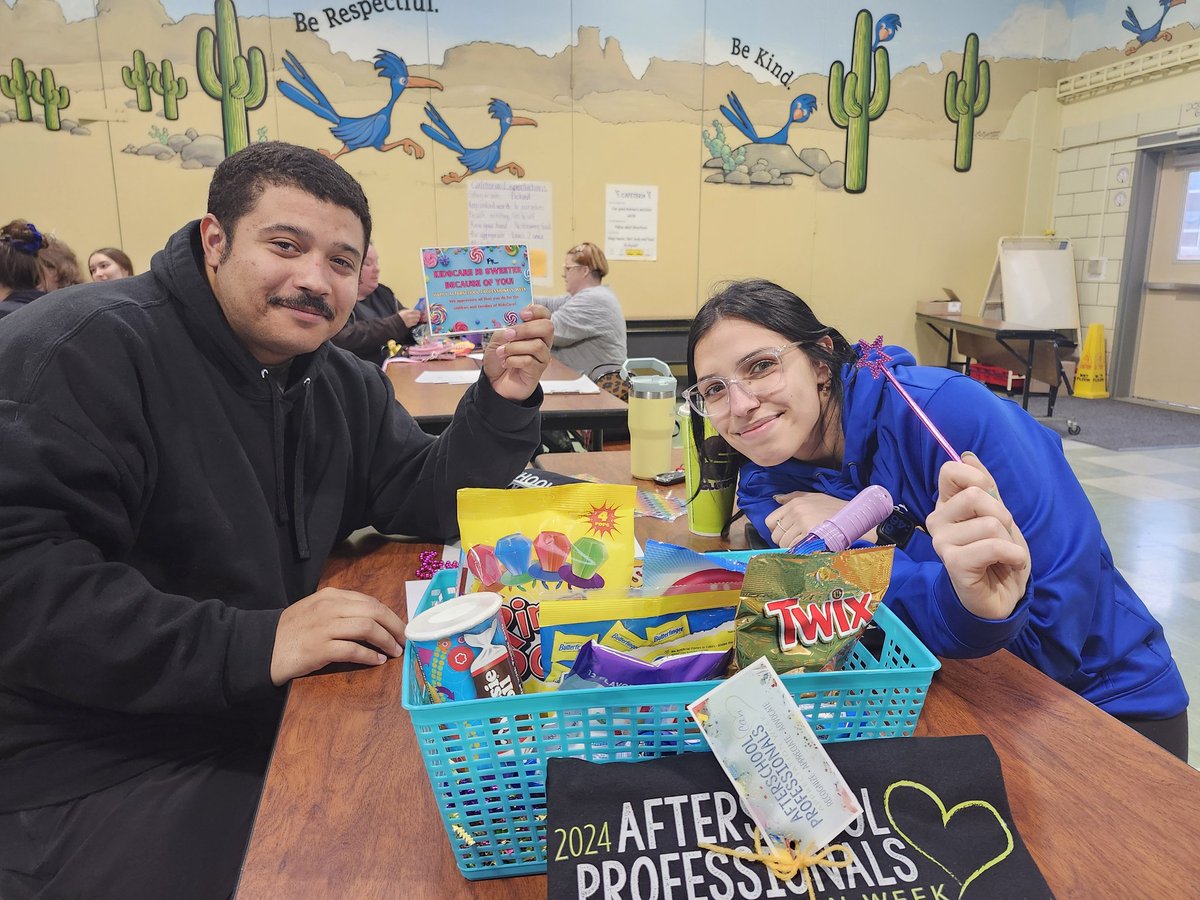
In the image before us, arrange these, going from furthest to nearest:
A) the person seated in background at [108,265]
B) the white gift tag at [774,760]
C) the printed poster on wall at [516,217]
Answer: the printed poster on wall at [516,217] → the person seated in background at [108,265] → the white gift tag at [774,760]

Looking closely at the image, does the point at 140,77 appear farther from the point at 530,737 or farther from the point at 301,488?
the point at 530,737

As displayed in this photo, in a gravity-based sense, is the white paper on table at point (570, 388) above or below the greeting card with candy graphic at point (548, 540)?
below

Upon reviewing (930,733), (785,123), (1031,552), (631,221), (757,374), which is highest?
(785,123)

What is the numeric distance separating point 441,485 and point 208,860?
0.67 metres

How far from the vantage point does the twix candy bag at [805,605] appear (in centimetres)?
62

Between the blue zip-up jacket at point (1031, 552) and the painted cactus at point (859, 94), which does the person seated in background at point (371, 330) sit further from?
the painted cactus at point (859, 94)

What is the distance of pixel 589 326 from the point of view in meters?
4.57

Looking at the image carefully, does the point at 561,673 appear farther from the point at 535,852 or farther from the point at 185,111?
the point at 185,111

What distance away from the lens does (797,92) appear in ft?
22.7

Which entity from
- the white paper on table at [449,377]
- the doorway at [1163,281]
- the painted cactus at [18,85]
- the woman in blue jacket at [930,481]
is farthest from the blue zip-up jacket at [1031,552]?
the doorway at [1163,281]

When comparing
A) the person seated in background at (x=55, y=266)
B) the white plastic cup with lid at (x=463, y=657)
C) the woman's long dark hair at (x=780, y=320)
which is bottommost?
the white plastic cup with lid at (x=463, y=657)

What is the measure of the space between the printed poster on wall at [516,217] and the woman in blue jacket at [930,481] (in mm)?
5377

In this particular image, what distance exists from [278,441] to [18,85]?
6.42m

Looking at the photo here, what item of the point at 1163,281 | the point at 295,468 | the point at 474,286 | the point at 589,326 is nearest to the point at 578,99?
the point at 589,326
